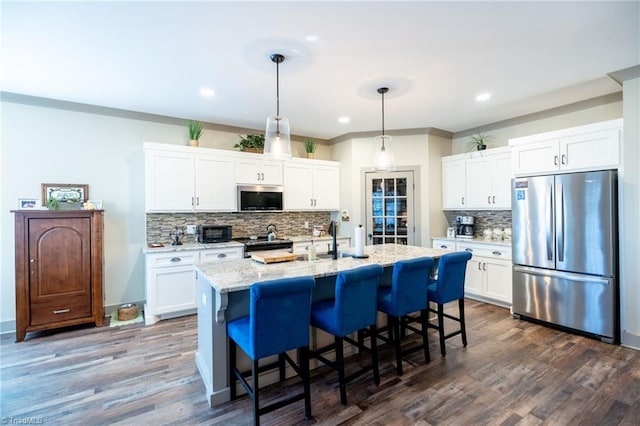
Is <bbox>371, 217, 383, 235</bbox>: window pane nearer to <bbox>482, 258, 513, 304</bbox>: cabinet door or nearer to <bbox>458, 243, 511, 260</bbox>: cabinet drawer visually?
<bbox>458, 243, 511, 260</bbox>: cabinet drawer

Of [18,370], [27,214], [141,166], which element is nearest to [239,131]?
[141,166]

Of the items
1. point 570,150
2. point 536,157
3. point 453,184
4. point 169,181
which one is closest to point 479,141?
point 453,184

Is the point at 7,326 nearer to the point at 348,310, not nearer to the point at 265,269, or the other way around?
the point at 265,269

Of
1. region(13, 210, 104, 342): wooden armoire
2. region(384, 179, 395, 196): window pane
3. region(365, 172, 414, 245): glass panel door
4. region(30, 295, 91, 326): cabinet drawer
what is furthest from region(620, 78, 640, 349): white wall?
region(30, 295, 91, 326): cabinet drawer

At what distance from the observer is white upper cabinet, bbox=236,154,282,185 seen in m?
4.85

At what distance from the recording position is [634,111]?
10.1 ft

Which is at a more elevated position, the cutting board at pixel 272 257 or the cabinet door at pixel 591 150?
the cabinet door at pixel 591 150

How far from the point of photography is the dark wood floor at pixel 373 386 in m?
2.17

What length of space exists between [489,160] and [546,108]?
97cm

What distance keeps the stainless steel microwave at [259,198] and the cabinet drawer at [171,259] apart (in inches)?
41.4

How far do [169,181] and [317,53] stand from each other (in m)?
2.77

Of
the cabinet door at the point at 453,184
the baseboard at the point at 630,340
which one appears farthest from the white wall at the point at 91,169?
the baseboard at the point at 630,340

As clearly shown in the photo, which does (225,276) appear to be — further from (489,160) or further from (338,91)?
(489,160)

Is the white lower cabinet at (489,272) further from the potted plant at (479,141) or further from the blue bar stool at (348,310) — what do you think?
the blue bar stool at (348,310)
